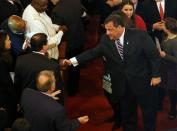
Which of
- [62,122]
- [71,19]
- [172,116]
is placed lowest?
[172,116]

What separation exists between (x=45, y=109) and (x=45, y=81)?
28cm

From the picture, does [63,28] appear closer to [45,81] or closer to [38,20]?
[38,20]

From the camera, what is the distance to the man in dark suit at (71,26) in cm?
A: 539

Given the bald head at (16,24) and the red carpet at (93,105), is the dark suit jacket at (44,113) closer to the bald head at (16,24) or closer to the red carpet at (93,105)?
the bald head at (16,24)

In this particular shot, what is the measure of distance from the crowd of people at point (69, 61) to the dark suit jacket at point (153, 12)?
0.01m

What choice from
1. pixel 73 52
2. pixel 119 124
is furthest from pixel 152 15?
pixel 119 124

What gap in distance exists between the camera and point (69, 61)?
4.71 meters

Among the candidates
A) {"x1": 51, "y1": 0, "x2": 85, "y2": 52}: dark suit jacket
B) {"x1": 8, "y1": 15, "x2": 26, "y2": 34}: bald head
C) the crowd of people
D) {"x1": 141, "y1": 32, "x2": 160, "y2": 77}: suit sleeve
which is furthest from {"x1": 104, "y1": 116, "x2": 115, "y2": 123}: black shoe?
{"x1": 8, "y1": 15, "x2": 26, "y2": 34}: bald head

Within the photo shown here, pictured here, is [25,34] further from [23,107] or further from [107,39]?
[23,107]

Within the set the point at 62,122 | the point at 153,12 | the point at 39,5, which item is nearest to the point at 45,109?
the point at 62,122

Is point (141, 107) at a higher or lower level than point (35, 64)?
lower

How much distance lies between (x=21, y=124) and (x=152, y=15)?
316 centimetres

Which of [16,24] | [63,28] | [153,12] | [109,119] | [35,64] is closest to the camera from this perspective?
[35,64]

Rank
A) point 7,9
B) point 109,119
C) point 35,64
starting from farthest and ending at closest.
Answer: point 109,119, point 7,9, point 35,64
